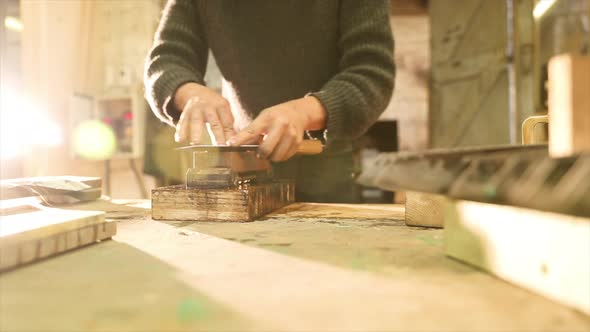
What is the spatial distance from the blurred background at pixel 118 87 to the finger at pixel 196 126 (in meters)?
2.03

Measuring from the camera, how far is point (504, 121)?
14.7 feet

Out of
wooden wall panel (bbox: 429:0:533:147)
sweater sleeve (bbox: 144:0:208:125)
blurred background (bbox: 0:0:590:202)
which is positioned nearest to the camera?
sweater sleeve (bbox: 144:0:208:125)

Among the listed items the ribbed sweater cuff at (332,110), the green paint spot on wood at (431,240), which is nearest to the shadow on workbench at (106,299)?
the green paint spot on wood at (431,240)

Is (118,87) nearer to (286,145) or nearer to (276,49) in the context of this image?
(276,49)

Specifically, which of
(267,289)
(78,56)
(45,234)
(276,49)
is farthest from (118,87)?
(267,289)

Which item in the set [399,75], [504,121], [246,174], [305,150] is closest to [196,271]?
[246,174]

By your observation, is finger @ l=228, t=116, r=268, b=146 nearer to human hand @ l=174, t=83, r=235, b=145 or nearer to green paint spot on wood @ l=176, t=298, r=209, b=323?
human hand @ l=174, t=83, r=235, b=145

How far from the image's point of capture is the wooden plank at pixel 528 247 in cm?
43

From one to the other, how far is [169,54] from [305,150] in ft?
2.75

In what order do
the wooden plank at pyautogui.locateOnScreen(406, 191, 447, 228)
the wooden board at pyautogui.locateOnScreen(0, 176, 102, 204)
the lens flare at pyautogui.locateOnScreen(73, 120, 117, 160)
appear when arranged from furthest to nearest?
the lens flare at pyautogui.locateOnScreen(73, 120, 117, 160)
the wooden board at pyautogui.locateOnScreen(0, 176, 102, 204)
the wooden plank at pyautogui.locateOnScreen(406, 191, 447, 228)

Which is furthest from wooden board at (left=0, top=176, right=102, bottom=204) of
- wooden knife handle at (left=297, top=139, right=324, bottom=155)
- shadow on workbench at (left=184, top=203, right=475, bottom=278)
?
wooden knife handle at (left=297, top=139, right=324, bottom=155)

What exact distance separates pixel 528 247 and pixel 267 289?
299 mm

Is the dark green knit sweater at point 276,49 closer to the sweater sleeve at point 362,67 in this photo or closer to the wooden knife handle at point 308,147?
the sweater sleeve at point 362,67

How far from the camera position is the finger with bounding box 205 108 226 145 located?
1.35 m
